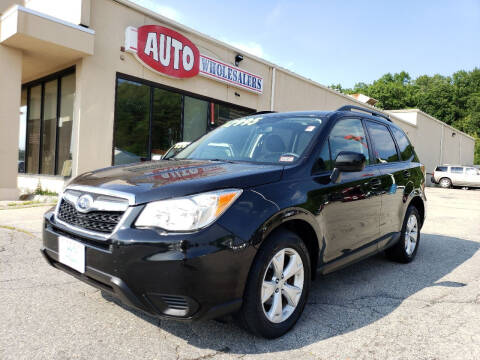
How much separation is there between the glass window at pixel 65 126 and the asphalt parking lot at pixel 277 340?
20.6ft

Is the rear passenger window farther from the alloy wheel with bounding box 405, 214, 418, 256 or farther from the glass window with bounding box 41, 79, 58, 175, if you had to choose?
the glass window with bounding box 41, 79, 58, 175

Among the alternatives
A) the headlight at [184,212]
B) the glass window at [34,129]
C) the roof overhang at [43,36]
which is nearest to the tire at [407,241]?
the headlight at [184,212]

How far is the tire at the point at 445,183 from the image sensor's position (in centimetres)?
2534

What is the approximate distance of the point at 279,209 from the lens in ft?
7.92

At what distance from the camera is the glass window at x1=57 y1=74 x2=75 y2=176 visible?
388 inches

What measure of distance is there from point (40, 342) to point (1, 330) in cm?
35

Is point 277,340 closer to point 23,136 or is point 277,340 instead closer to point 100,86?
point 100,86

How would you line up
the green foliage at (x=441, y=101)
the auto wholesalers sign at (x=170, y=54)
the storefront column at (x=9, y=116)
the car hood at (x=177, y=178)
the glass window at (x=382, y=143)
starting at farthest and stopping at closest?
1. the green foliage at (x=441, y=101)
2. the auto wholesalers sign at (x=170, y=54)
3. the storefront column at (x=9, y=116)
4. the glass window at (x=382, y=143)
5. the car hood at (x=177, y=178)

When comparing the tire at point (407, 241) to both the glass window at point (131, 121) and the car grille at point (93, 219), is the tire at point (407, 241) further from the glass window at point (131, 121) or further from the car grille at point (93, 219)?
the glass window at point (131, 121)

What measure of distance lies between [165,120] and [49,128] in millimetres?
3451

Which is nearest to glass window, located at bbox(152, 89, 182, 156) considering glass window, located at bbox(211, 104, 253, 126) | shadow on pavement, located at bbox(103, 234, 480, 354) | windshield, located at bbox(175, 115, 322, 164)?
glass window, located at bbox(211, 104, 253, 126)

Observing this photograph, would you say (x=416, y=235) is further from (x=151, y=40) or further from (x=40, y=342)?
(x=151, y=40)

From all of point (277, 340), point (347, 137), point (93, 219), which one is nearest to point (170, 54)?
point (347, 137)

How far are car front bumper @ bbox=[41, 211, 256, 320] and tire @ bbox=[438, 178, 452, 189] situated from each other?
2703cm
